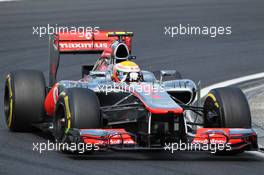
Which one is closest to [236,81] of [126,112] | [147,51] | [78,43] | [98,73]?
[147,51]

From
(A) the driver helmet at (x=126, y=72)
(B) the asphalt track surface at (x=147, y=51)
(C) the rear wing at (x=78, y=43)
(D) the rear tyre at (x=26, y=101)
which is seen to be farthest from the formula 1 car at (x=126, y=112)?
(C) the rear wing at (x=78, y=43)

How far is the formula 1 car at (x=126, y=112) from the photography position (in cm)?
1269

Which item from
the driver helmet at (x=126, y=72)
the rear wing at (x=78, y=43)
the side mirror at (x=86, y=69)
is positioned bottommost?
the driver helmet at (x=126, y=72)

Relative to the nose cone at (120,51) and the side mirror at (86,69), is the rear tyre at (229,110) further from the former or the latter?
the side mirror at (86,69)

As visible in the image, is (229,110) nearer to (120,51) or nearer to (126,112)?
(126,112)

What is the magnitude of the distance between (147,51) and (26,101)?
9.38 m

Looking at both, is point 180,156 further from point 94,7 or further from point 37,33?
point 94,7

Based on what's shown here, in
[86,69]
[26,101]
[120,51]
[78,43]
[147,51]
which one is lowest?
[26,101]

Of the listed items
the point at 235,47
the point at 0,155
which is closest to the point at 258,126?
the point at 0,155

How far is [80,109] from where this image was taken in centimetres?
1270

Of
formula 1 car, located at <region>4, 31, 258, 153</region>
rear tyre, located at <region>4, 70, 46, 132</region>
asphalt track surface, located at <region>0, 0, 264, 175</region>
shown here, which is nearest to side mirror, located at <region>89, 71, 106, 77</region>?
formula 1 car, located at <region>4, 31, 258, 153</region>

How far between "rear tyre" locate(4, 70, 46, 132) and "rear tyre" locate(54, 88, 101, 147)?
160 cm

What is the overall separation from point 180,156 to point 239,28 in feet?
46.1

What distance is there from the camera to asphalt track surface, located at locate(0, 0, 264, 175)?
12281mm
